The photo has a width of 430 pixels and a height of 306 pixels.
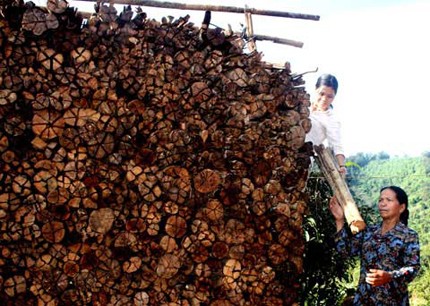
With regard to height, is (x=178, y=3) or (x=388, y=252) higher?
(x=178, y=3)

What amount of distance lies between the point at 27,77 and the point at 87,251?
1067 millimetres

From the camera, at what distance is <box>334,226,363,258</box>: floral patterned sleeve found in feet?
14.1

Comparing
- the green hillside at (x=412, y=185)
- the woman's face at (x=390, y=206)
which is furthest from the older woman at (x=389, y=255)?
the green hillside at (x=412, y=185)

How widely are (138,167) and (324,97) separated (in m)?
1.82

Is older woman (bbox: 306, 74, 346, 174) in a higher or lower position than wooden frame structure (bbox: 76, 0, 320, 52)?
lower

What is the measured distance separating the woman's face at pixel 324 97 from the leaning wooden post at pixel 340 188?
37cm

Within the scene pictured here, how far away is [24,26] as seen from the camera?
133 inches

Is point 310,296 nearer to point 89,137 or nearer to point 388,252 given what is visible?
point 388,252

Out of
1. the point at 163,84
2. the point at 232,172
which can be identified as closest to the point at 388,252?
the point at 232,172

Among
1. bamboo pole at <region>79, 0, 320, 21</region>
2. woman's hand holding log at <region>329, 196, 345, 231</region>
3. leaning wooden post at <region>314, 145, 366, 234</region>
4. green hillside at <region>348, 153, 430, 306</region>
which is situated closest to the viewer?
bamboo pole at <region>79, 0, 320, 21</region>

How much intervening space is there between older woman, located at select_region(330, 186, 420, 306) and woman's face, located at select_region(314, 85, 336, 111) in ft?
2.97

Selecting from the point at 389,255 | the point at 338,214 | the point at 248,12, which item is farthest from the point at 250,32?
the point at 389,255

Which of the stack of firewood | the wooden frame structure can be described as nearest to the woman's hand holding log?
the stack of firewood

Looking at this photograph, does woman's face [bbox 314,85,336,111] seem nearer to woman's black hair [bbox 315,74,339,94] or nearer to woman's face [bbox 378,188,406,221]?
woman's black hair [bbox 315,74,339,94]
